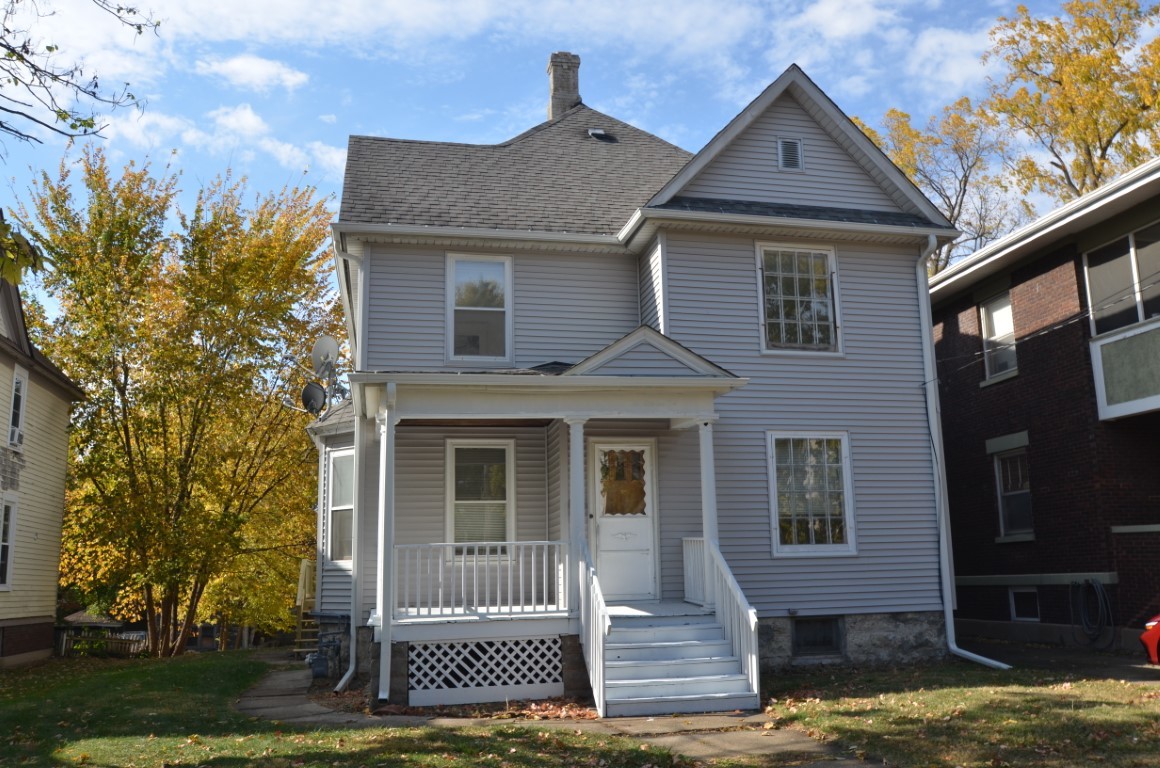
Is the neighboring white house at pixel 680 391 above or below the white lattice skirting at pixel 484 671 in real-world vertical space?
above

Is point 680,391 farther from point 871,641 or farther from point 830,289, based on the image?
point 871,641

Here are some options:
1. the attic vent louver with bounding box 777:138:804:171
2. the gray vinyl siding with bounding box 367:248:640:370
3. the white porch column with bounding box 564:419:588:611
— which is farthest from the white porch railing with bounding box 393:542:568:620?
the attic vent louver with bounding box 777:138:804:171

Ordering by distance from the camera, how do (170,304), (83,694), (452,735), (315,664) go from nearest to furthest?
(452,735), (83,694), (315,664), (170,304)

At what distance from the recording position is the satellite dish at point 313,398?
14.7m

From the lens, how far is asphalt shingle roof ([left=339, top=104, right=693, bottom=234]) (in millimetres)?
13641

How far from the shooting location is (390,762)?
24.9 feet

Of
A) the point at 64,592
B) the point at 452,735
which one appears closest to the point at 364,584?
the point at 452,735

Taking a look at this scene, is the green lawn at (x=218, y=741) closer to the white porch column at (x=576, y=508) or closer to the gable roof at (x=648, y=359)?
the white porch column at (x=576, y=508)

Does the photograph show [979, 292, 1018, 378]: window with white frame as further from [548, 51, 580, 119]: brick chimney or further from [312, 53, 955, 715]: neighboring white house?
[548, 51, 580, 119]: brick chimney

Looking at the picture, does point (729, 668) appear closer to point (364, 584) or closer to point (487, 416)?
point (487, 416)

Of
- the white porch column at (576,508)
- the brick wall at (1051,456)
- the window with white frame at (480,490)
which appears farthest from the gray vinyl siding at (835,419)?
Result: the window with white frame at (480,490)

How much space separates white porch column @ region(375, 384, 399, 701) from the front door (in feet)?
9.08

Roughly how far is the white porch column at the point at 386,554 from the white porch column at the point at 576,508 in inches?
81.1

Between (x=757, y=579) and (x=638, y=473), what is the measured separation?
2.13 metres
